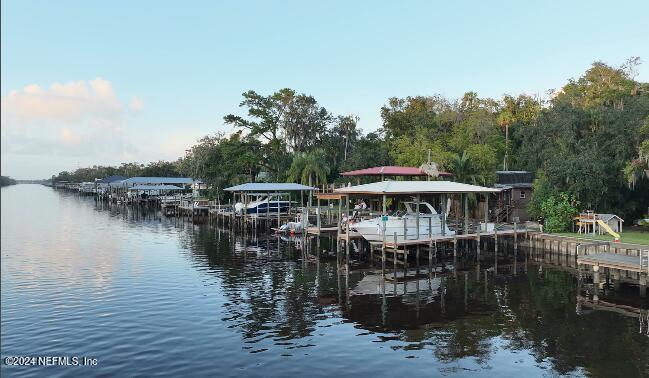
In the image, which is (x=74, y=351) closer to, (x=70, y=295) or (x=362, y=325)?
(x=70, y=295)

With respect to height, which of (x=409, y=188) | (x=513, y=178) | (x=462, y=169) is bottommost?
(x=409, y=188)

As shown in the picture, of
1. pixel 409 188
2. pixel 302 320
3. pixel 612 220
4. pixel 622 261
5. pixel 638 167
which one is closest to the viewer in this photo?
pixel 302 320

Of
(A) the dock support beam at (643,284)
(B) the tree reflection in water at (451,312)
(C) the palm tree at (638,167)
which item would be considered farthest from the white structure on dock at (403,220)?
(A) the dock support beam at (643,284)

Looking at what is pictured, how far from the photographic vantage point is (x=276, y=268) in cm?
2791

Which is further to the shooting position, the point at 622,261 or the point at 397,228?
the point at 397,228

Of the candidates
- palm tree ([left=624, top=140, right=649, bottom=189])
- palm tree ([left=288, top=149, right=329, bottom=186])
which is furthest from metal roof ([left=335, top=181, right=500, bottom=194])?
palm tree ([left=288, top=149, right=329, bottom=186])

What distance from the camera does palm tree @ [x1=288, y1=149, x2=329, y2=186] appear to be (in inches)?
2238

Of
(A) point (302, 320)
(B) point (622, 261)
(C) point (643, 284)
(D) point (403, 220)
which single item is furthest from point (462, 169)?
(A) point (302, 320)

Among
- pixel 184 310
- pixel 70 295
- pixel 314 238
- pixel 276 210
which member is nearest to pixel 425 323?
pixel 184 310

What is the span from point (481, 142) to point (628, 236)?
29150 mm

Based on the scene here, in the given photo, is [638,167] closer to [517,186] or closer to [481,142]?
[517,186]

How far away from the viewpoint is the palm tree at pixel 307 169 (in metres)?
56.8

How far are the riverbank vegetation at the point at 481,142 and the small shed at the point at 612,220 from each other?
189 centimetres

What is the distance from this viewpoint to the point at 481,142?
57500 millimetres
